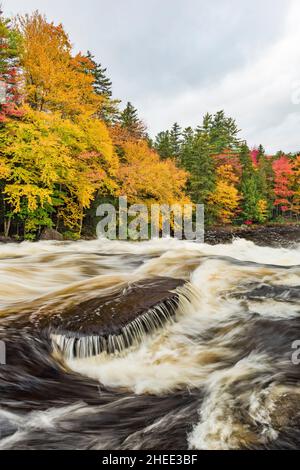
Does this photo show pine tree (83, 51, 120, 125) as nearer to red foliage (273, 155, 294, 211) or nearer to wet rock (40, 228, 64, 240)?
wet rock (40, 228, 64, 240)

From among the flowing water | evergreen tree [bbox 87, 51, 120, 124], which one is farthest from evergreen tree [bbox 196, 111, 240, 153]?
the flowing water

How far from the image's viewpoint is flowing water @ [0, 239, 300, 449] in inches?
101

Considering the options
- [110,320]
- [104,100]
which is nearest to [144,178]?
[104,100]

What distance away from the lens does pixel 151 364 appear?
377cm

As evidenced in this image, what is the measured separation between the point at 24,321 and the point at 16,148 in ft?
30.1

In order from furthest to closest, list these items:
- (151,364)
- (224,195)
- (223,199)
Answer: (223,199)
(224,195)
(151,364)

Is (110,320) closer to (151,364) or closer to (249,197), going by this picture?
(151,364)

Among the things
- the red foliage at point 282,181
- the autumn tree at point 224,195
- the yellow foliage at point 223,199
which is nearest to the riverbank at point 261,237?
the yellow foliage at point 223,199

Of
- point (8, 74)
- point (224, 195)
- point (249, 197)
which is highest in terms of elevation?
point (8, 74)

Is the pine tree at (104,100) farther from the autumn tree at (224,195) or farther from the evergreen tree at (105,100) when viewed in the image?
the autumn tree at (224,195)

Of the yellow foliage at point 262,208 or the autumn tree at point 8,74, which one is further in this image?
the yellow foliage at point 262,208

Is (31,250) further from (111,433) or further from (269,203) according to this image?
(269,203)

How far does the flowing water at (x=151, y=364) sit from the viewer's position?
257 centimetres
